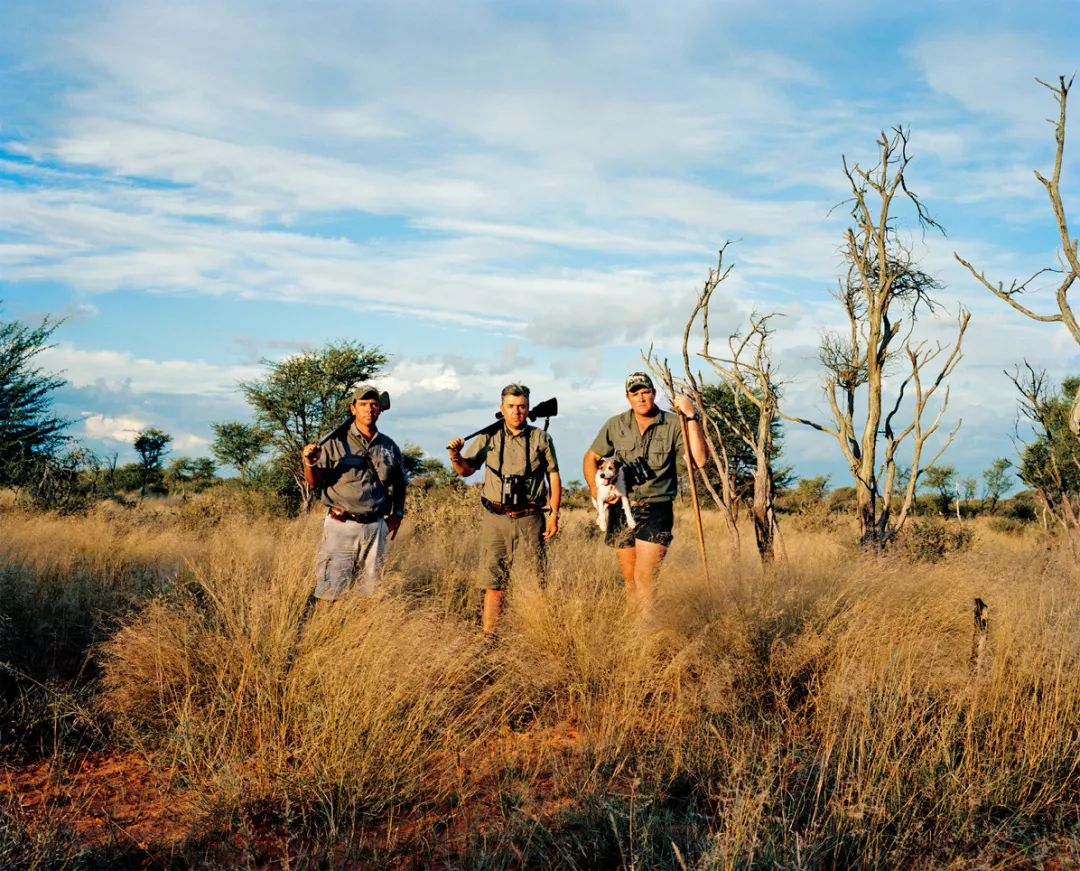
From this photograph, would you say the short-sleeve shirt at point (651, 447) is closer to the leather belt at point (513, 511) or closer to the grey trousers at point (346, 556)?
the leather belt at point (513, 511)

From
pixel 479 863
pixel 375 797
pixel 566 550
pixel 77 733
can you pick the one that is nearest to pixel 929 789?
pixel 479 863

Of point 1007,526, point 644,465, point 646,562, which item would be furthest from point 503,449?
point 1007,526

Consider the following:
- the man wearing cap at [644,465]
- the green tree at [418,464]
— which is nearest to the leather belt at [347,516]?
the man wearing cap at [644,465]

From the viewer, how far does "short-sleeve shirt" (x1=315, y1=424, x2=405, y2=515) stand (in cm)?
680

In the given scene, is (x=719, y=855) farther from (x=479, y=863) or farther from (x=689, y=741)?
(x=689, y=741)

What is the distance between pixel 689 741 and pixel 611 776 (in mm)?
466

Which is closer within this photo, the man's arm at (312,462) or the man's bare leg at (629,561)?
the man's arm at (312,462)

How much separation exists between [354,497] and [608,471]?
6.23 ft

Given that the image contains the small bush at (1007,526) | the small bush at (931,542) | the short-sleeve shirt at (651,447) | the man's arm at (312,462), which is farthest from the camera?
the small bush at (1007,526)

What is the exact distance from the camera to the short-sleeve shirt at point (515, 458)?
694 cm

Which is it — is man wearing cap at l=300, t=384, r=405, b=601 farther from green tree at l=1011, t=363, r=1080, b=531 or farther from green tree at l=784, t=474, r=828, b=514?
green tree at l=784, t=474, r=828, b=514

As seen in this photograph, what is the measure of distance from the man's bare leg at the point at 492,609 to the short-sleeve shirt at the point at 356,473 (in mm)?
1051

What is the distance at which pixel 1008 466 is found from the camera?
97.9 feet

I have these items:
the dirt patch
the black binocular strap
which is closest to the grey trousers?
the black binocular strap
